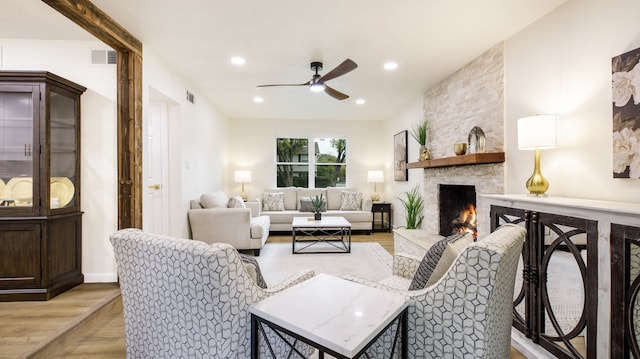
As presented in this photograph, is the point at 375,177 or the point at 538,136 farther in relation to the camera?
the point at 375,177

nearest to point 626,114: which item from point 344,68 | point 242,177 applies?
point 344,68

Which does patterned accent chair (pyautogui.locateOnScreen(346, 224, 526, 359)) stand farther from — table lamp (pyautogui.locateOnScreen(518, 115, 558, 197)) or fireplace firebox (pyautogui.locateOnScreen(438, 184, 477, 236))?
fireplace firebox (pyautogui.locateOnScreen(438, 184, 477, 236))

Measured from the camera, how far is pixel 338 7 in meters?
2.20

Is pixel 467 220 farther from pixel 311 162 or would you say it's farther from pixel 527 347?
pixel 311 162

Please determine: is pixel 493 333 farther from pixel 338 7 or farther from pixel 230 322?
pixel 338 7

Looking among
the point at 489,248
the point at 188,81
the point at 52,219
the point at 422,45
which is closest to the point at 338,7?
the point at 422,45

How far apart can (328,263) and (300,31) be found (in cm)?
280

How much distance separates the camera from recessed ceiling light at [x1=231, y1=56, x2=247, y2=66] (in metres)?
3.15

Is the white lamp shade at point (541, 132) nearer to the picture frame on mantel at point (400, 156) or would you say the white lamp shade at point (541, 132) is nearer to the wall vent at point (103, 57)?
the picture frame on mantel at point (400, 156)

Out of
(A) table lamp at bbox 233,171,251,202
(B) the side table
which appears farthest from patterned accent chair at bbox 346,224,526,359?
(A) table lamp at bbox 233,171,251,202

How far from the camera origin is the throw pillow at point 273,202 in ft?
19.6

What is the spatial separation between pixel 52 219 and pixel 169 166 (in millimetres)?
1357

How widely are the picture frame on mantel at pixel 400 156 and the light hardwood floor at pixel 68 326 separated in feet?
12.4

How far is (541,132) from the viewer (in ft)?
6.55
